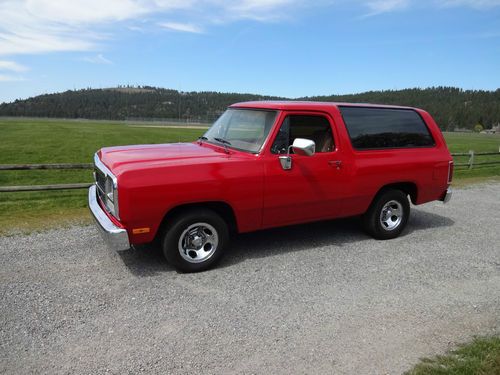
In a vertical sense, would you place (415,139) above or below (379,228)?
above

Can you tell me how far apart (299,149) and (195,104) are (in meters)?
157

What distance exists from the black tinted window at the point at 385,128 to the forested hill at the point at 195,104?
341 feet

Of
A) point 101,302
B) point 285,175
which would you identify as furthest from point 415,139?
point 101,302

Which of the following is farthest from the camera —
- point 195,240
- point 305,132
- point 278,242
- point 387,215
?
point 387,215

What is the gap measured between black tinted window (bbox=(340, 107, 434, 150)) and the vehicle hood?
198 cm

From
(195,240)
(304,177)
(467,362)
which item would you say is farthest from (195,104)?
(467,362)

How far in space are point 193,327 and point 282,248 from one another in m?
2.30

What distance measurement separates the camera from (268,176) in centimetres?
483

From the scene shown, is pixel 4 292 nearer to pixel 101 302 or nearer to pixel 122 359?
pixel 101 302

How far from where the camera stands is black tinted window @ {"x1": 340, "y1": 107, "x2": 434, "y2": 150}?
18.6 feet

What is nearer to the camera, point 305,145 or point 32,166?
point 305,145

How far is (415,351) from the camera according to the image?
3301 millimetres

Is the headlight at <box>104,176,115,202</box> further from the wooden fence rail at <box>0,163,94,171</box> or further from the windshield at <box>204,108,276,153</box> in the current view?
the wooden fence rail at <box>0,163,94,171</box>

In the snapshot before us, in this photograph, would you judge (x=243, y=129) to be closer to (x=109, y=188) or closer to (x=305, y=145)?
(x=305, y=145)
